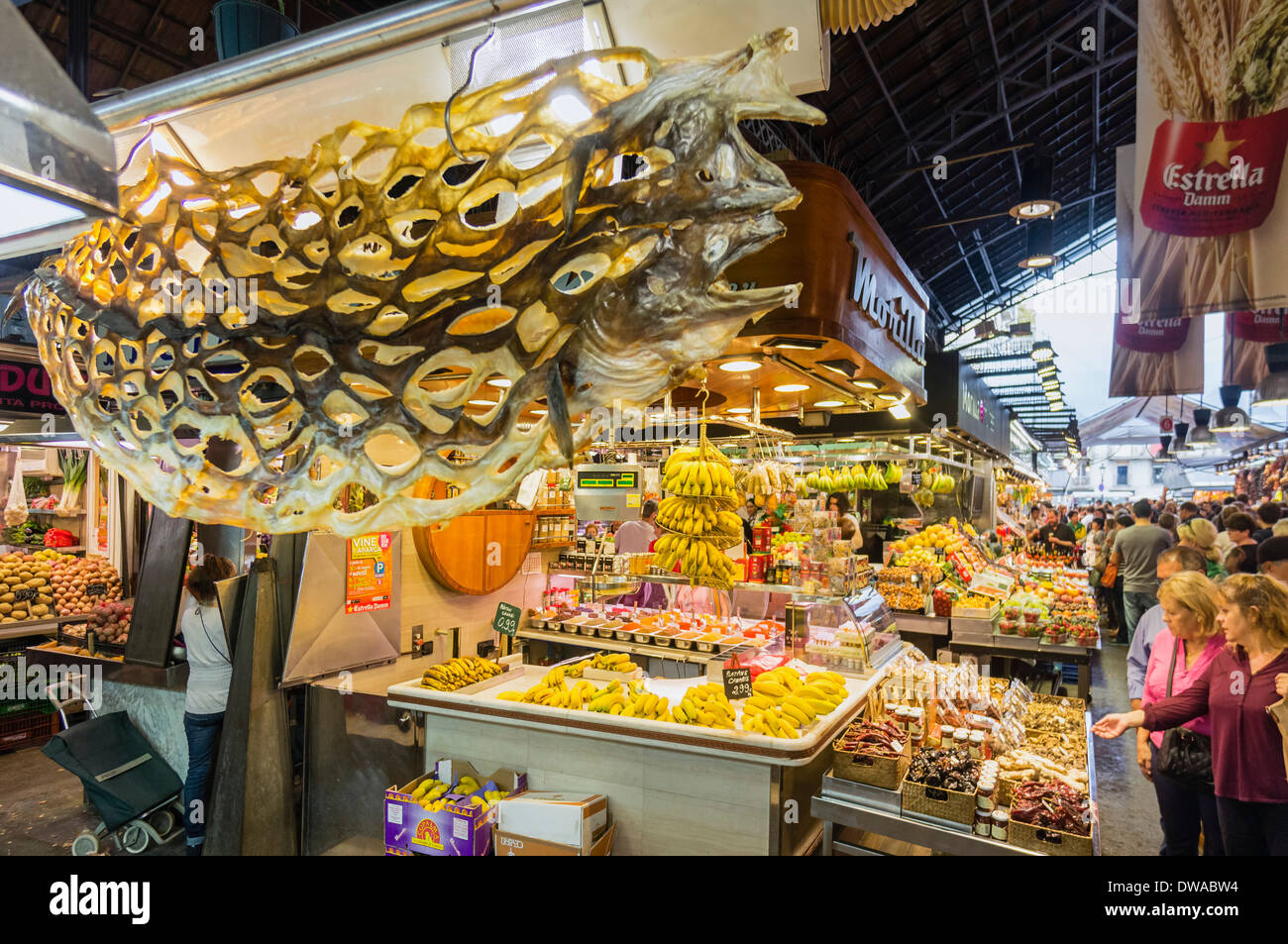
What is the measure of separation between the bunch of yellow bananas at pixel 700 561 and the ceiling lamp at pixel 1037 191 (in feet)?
22.4

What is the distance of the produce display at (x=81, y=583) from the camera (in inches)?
277

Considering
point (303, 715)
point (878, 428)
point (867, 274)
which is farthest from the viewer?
point (878, 428)

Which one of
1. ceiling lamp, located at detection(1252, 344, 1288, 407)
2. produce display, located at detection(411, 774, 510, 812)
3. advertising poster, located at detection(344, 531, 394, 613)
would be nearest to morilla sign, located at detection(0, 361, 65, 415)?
advertising poster, located at detection(344, 531, 394, 613)

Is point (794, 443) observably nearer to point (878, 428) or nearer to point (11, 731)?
point (878, 428)

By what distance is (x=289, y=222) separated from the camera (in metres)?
1.64

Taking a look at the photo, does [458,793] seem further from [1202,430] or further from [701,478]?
[1202,430]

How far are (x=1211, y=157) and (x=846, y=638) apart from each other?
315 centimetres

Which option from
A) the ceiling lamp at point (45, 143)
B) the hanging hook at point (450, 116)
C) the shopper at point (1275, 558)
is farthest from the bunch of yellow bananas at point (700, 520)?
the ceiling lamp at point (45, 143)

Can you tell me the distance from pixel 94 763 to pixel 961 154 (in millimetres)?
14616

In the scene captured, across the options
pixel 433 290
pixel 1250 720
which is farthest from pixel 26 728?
pixel 1250 720

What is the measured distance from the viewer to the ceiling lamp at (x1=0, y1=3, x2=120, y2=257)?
1.20m
